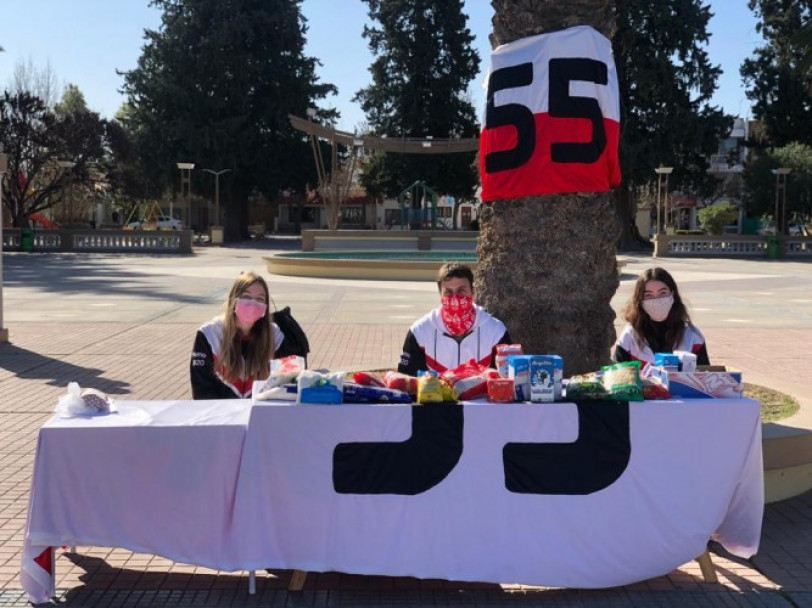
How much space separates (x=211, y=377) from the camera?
5.04 metres

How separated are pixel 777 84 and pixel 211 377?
5556cm

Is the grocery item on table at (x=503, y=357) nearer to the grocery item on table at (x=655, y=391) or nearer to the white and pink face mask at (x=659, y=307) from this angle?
the grocery item on table at (x=655, y=391)

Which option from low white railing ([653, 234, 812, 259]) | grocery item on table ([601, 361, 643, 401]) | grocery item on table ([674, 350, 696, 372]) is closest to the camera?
grocery item on table ([601, 361, 643, 401])

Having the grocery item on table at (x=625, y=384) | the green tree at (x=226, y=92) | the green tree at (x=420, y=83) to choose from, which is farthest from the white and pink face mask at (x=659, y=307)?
the green tree at (x=420, y=83)

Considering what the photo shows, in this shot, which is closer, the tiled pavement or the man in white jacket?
the tiled pavement

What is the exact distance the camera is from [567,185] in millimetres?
6371

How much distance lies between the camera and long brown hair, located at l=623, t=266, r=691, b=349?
17.9ft

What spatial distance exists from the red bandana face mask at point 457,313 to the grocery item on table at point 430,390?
97 centimetres

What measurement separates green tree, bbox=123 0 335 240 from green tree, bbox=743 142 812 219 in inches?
1104

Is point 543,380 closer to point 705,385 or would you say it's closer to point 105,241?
point 705,385

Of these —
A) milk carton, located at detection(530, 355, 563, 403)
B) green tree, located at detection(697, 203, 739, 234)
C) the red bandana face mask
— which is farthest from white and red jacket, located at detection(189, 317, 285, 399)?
green tree, located at detection(697, 203, 739, 234)

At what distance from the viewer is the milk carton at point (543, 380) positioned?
13.7 feet

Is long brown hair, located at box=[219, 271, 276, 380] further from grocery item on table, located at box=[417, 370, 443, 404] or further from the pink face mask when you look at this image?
grocery item on table, located at box=[417, 370, 443, 404]

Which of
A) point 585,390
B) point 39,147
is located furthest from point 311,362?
point 39,147
